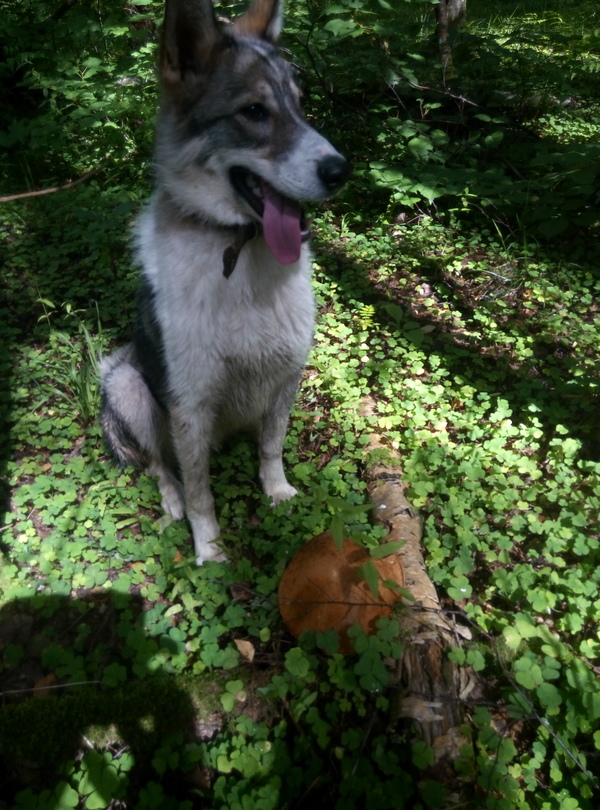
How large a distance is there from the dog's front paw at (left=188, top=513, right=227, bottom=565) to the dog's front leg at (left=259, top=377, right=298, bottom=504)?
36cm

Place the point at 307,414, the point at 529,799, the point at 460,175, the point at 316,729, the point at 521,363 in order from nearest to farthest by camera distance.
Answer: the point at 529,799 < the point at 316,729 < the point at 307,414 < the point at 521,363 < the point at 460,175

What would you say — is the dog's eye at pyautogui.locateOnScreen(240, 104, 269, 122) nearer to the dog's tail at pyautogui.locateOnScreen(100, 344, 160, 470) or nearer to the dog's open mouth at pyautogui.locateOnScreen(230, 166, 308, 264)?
the dog's open mouth at pyautogui.locateOnScreen(230, 166, 308, 264)

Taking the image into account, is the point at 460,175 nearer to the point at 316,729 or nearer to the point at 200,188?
the point at 200,188

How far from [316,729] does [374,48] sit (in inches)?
213

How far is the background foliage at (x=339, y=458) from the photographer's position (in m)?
1.79

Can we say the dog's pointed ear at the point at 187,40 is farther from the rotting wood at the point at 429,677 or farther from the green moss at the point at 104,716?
the green moss at the point at 104,716

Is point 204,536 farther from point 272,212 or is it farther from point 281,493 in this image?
point 272,212

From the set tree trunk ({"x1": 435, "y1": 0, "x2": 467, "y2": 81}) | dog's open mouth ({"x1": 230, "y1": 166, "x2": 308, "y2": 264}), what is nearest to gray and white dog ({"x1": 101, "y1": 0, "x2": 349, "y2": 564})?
dog's open mouth ({"x1": 230, "y1": 166, "x2": 308, "y2": 264})

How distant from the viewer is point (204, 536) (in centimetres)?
260

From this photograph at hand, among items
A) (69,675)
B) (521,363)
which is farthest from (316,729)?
(521,363)

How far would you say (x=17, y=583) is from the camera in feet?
7.79

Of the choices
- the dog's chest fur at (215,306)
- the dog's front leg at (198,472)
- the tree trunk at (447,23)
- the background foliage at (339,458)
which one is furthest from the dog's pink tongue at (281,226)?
the tree trunk at (447,23)

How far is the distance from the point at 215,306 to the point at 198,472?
80cm

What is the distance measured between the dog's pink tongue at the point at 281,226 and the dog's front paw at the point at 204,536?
129 centimetres
